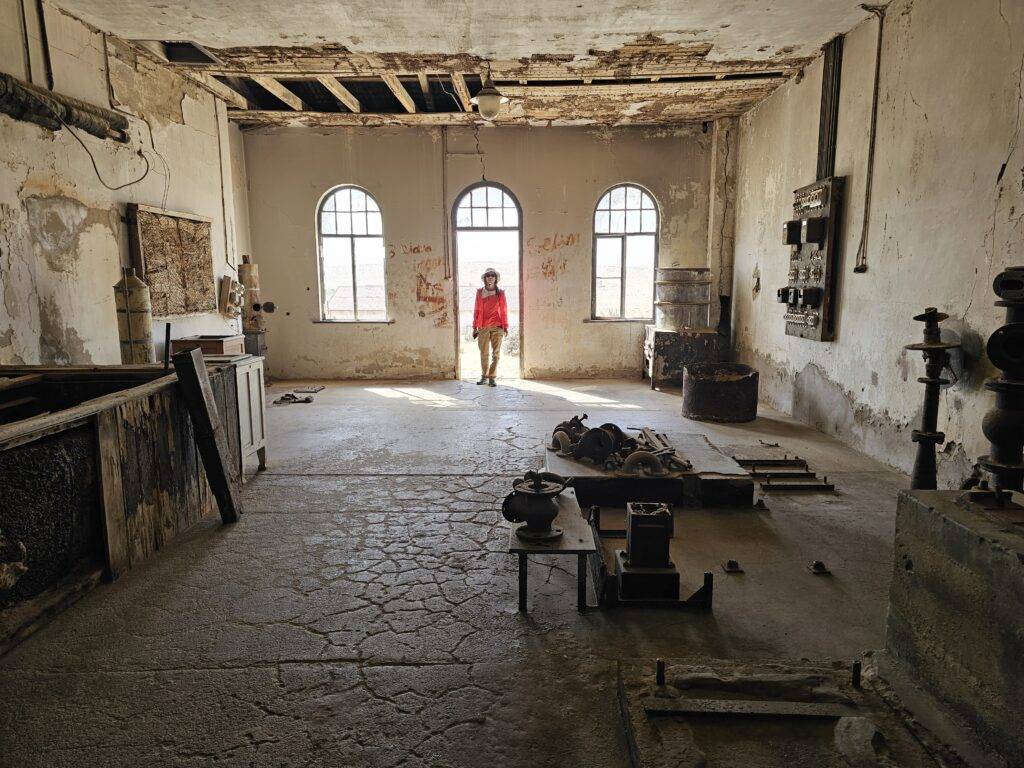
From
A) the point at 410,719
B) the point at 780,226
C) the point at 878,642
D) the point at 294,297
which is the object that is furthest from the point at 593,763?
the point at 294,297

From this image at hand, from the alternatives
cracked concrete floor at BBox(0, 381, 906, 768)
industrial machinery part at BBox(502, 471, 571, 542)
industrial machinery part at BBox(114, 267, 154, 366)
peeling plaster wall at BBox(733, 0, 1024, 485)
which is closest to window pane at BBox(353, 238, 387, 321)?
industrial machinery part at BBox(114, 267, 154, 366)

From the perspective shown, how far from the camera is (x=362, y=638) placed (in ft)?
9.29

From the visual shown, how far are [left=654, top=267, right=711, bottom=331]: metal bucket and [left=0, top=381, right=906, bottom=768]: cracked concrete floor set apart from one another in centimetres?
460

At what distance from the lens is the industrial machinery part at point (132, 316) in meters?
6.14

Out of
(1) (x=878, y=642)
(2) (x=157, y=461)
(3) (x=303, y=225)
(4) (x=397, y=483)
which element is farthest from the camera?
(3) (x=303, y=225)

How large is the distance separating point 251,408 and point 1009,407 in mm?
4959

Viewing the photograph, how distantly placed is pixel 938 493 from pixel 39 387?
5.38 metres

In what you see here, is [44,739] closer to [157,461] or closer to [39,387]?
[157,461]

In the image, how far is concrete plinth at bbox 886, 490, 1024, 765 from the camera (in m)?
1.75

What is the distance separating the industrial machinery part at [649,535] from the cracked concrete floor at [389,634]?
282 millimetres

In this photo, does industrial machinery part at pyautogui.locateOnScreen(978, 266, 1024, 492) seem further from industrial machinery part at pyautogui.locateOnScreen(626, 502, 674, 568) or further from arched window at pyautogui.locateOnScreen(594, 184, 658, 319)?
arched window at pyautogui.locateOnScreen(594, 184, 658, 319)

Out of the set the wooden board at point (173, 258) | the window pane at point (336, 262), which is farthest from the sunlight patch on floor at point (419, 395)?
the wooden board at point (173, 258)

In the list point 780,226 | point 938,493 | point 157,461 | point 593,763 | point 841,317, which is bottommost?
point 593,763

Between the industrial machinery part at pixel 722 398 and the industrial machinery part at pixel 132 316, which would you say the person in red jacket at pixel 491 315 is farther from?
the industrial machinery part at pixel 132 316
